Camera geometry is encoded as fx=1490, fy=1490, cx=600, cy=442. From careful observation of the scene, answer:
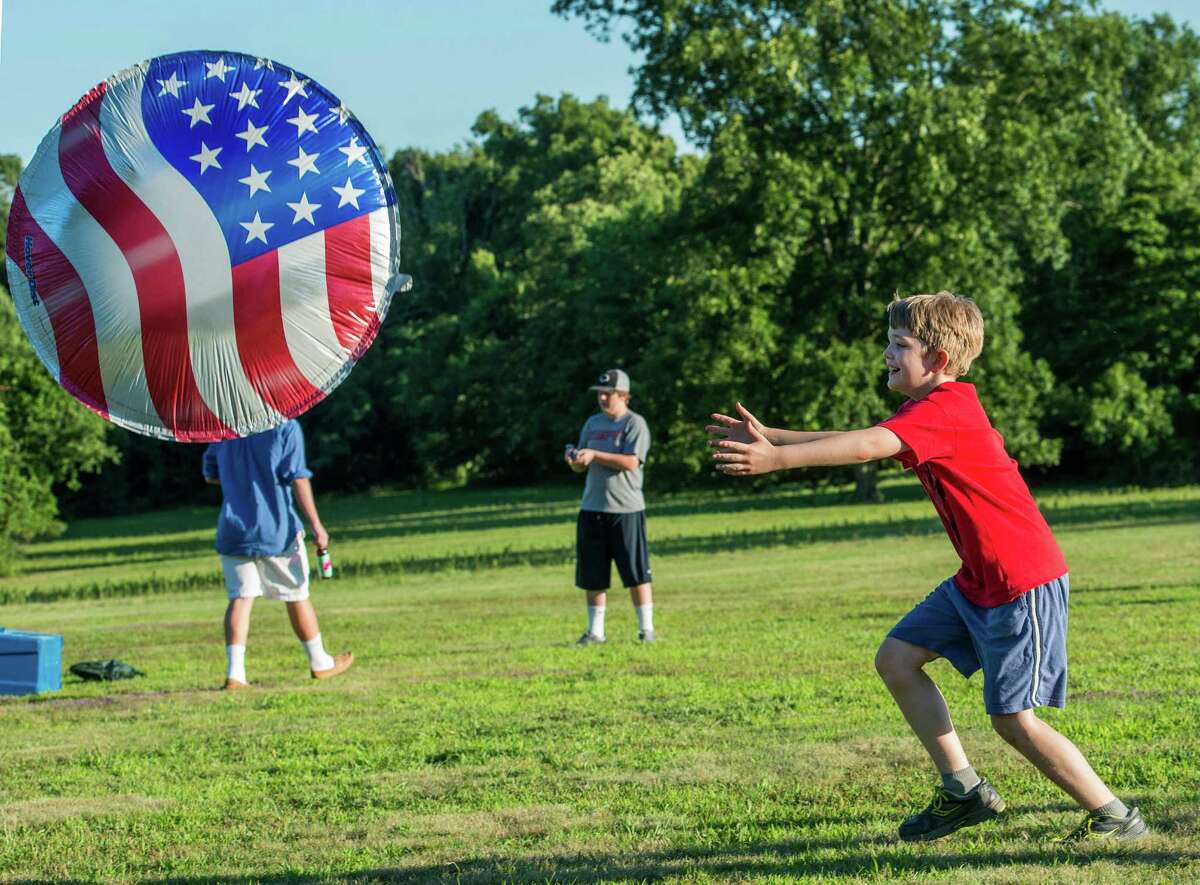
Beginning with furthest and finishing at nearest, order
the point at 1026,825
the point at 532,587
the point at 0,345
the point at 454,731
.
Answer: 1. the point at 0,345
2. the point at 532,587
3. the point at 454,731
4. the point at 1026,825

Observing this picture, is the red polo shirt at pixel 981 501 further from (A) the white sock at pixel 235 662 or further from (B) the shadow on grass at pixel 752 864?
(A) the white sock at pixel 235 662

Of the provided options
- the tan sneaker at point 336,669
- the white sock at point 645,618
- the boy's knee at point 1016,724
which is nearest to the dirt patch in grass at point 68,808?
the boy's knee at point 1016,724

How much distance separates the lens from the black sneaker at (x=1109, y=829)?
5.36 m

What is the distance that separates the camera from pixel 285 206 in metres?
6.52

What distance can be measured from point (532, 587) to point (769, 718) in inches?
443

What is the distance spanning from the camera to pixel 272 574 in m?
10.4

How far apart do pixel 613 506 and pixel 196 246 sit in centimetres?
608

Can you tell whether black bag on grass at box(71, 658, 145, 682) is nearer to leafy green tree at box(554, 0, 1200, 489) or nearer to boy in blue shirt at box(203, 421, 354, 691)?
boy in blue shirt at box(203, 421, 354, 691)

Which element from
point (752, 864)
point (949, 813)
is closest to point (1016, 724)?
point (949, 813)

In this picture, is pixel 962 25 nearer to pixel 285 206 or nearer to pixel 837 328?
pixel 837 328

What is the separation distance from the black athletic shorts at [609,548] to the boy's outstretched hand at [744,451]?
7109 millimetres

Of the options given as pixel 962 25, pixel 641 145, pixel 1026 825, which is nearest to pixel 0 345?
pixel 962 25

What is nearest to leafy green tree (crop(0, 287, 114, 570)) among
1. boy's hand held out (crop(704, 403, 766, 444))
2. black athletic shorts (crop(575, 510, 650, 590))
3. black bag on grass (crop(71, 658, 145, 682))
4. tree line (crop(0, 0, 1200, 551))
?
tree line (crop(0, 0, 1200, 551))

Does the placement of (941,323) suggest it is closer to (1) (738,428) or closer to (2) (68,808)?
(1) (738,428)
